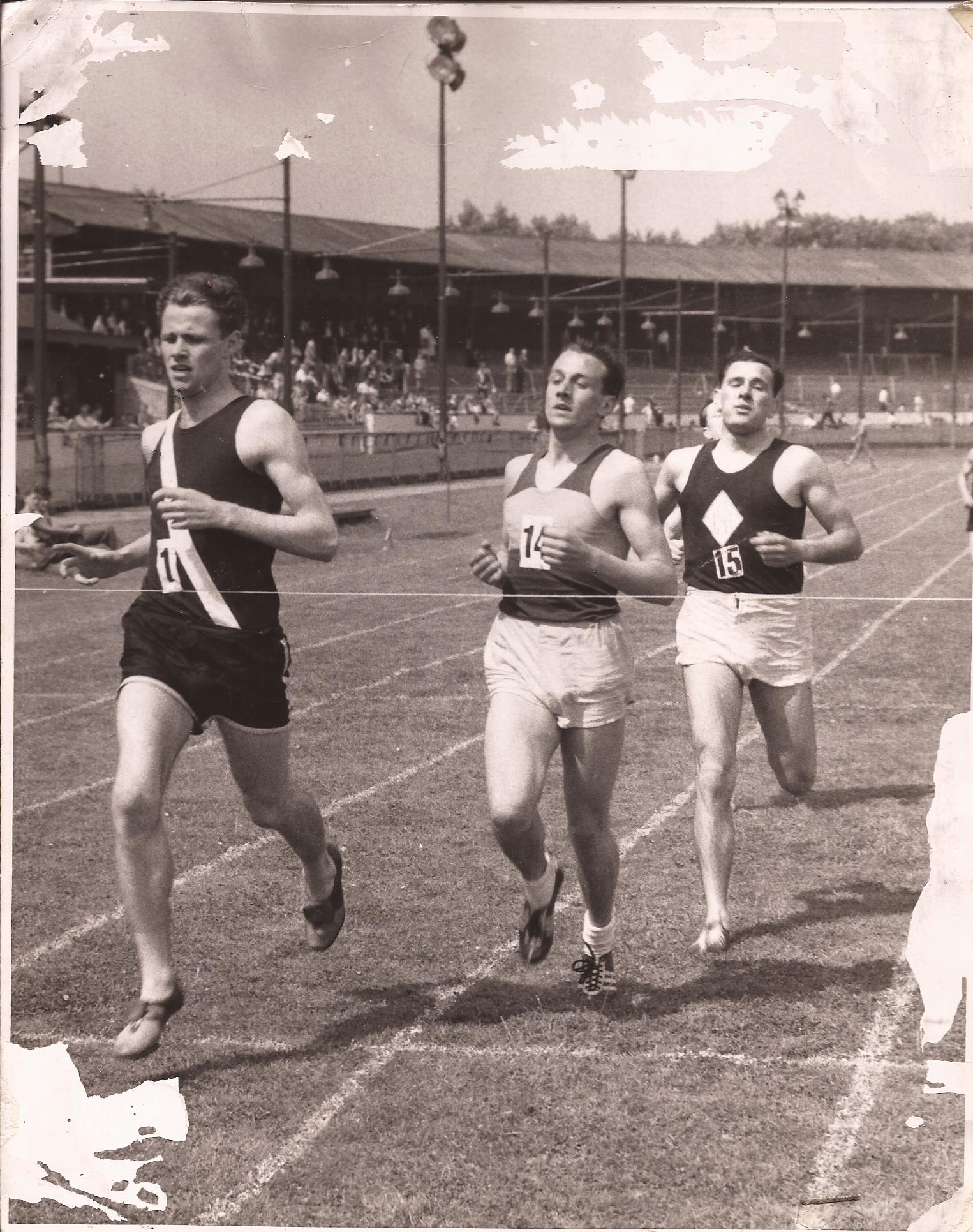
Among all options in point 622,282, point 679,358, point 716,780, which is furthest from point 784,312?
point 716,780

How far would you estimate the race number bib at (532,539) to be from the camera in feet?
13.7

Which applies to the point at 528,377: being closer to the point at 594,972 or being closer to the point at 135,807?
the point at 135,807

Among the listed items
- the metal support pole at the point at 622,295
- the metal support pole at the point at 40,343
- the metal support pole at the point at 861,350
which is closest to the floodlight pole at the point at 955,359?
the metal support pole at the point at 861,350

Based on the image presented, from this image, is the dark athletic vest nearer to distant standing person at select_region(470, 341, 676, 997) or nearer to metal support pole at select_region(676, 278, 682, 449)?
distant standing person at select_region(470, 341, 676, 997)

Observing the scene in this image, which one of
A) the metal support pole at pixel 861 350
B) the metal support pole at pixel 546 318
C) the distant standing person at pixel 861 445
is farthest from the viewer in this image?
the distant standing person at pixel 861 445

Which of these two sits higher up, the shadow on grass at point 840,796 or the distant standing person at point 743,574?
the distant standing person at point 743,574

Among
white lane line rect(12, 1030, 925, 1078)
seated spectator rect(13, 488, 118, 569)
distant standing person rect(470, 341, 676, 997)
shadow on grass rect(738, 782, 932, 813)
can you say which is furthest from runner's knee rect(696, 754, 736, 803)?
seated spectator rect(13, 488, 118, 569)

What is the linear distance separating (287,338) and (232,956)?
1.75 m

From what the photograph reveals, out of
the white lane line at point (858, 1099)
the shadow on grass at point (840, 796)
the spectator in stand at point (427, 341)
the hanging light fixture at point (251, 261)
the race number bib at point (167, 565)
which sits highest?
the hanging light fixture at point (251, 261)

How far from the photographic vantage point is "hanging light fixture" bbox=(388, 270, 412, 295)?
4.43m

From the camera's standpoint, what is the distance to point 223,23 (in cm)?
439

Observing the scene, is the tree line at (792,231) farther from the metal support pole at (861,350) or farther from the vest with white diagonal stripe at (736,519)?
the vest with white diagonal stripe at (736,519)

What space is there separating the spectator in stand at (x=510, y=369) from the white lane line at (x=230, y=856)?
1055 mm

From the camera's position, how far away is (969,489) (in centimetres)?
443
